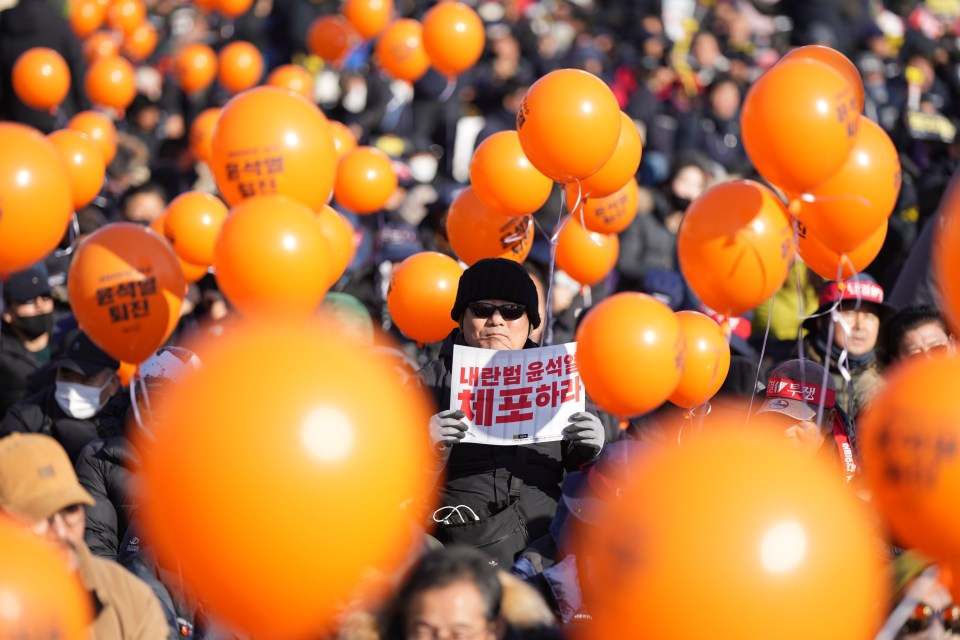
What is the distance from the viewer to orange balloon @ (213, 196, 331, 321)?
3.98m

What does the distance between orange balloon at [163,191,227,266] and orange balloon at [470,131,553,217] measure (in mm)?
1304

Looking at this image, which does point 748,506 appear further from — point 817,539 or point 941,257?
point 941,257

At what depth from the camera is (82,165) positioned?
254 inches

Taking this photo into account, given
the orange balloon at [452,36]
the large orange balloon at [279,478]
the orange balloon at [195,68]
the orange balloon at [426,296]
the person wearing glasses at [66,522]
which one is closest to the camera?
the large orange balloon at [279,478]

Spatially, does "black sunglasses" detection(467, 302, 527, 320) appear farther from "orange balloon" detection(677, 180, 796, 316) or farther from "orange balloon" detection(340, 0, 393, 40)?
"orange balloon" detection(340, 0, 393, 40)

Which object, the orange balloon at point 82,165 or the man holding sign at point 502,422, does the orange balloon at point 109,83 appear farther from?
the man holding sign at point 502,422

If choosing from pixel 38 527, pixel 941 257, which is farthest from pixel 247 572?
pixel 941 257

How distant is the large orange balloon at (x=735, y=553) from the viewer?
2.78 metres

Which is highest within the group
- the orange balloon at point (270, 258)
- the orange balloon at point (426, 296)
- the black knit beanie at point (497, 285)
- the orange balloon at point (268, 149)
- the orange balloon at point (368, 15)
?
the orange balloon at point (268, 149)

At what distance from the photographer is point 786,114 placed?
3.95 m

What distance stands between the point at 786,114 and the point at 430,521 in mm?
2036

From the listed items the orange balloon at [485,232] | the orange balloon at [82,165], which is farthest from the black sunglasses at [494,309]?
the orange balloon at [82,165]

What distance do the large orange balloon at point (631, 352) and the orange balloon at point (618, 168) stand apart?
1.38m

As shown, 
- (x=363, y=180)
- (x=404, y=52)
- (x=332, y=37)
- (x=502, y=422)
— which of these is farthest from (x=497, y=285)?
(x=332, y=37)
